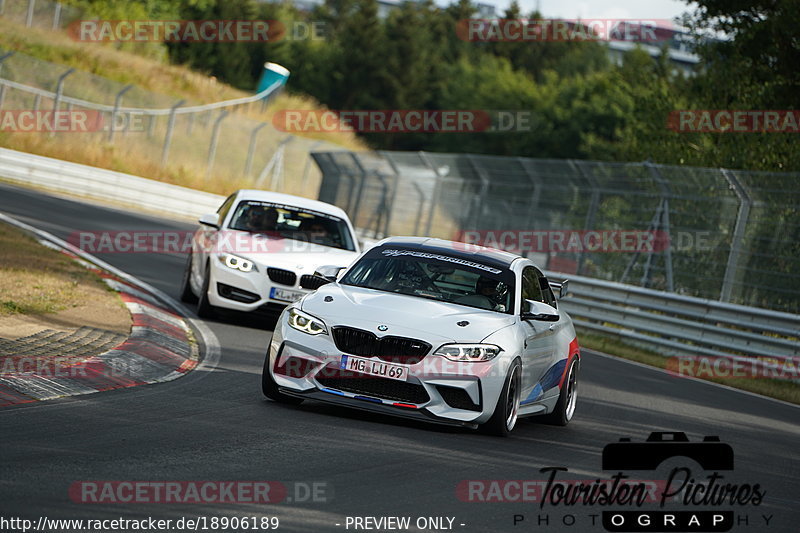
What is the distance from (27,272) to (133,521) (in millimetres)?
9457

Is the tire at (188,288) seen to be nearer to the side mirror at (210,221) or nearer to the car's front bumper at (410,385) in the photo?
the side mirror at (210,221)

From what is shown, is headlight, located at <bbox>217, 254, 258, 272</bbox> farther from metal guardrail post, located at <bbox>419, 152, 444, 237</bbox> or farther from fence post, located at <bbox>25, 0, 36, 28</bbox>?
fence post, located at <bbox>25, 0, 36, 28</bbox>

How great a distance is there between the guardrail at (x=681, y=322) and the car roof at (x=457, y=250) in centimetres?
808

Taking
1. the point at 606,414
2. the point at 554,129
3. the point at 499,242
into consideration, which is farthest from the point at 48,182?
the point at 554,129

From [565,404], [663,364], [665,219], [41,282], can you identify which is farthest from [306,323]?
[665,219]

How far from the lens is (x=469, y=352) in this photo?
8492mm

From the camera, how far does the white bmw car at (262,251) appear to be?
13.5 meters

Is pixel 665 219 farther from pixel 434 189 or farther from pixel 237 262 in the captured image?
pixel 434 189

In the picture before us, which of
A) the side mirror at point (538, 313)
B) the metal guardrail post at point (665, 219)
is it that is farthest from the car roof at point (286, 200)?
the metal guardrail post at point (665, 219)

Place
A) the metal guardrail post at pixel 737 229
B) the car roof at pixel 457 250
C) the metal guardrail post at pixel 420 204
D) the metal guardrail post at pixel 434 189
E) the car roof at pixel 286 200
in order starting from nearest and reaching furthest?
the car roof at pixel 457 250 < the car roof at pixel 286 200 < the metal guardrail post at pixel 737 229 < the metal guardrail post at pixel 434 189 < the metal guardrail post at pixel 420 204

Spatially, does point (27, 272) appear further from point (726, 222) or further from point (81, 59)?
point (81, 59)

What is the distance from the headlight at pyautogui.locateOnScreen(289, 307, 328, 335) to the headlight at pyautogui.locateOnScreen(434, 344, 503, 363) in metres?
0.86

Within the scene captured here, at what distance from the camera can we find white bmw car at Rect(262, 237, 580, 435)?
8375mm

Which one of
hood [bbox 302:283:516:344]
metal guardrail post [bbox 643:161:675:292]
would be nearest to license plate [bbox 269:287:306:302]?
hood [bbox 302:283:516:344]
